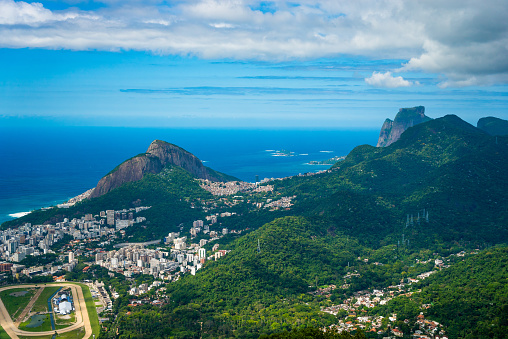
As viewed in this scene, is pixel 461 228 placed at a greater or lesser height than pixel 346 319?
greater

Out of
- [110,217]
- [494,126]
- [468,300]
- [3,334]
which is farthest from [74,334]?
[494,126]

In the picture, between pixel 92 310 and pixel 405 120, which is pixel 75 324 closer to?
pixel 92 310

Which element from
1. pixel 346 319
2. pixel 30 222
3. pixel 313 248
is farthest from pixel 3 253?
pixel 346 319

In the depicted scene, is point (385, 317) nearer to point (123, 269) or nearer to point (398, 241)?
point (398, 241)

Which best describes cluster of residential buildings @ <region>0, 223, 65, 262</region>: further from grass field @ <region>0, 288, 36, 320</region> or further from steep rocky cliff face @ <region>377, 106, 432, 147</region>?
steep rocky cliff face @ <region>377, 106, 432, 147</region>

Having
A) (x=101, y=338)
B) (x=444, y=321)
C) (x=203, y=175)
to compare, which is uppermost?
(x=203, y=175)

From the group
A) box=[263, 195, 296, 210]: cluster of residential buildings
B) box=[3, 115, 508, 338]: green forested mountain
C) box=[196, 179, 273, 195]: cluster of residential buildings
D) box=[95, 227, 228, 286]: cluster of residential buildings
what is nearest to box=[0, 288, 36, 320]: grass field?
box=[3, 115, 508, 338]: green forested mountain

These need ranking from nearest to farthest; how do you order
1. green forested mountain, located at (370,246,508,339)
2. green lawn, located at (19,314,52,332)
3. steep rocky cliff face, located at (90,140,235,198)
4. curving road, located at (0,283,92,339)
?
green forested mountain, located at (370,246,508,339)
curving road, located at (0,283,92,339)
green lawn, located at (19,314,52,332)
steep rocky cliff face, located at (90,140,235,198)
